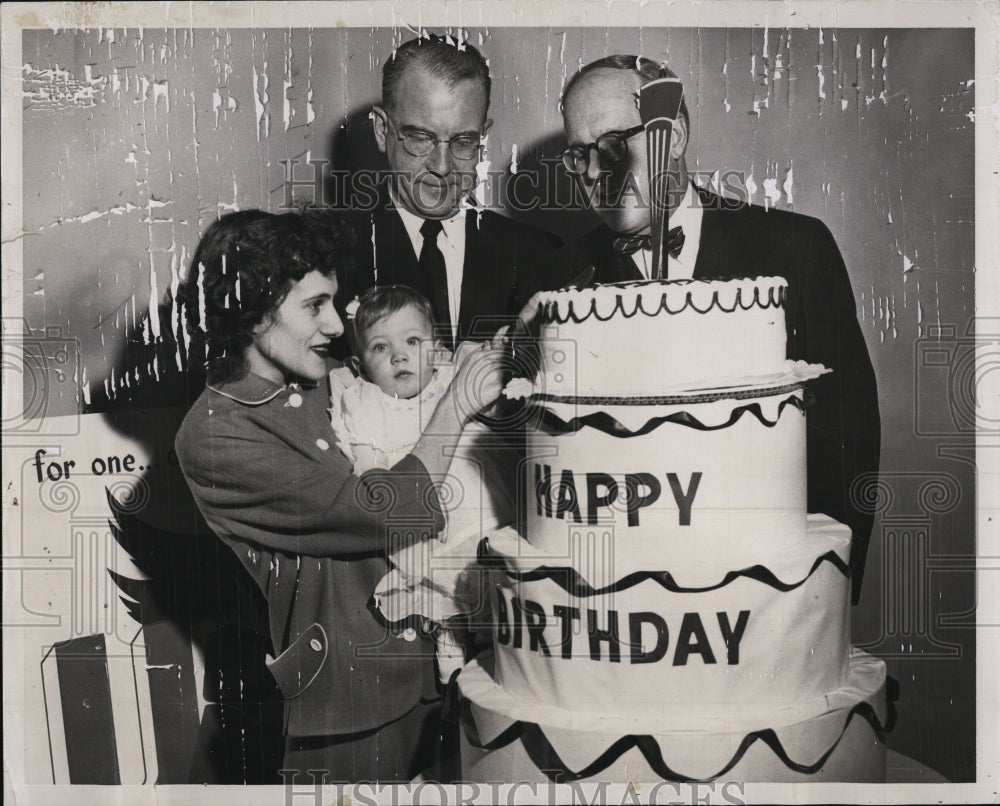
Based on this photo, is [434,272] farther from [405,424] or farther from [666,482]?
[666,482]

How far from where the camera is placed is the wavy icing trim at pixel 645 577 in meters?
1.38

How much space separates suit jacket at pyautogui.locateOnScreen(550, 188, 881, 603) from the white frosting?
0.35 ft

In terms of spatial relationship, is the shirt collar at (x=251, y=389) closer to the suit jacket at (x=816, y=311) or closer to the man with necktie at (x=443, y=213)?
the man with necktie at (x=443, y=213)

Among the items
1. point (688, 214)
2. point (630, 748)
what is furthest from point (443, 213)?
point (630, 748)

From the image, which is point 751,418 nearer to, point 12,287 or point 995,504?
point 995,504

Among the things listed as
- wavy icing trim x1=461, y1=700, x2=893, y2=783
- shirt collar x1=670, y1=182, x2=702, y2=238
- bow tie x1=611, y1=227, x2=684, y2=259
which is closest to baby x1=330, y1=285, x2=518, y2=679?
wavy icing trim x1=461, y1=700, x2=893, y2=783

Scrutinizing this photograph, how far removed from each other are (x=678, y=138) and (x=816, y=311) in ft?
1.26

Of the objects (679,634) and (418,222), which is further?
(418,222)

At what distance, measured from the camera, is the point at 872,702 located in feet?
4.84

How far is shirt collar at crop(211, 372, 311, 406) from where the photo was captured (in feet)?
4.98

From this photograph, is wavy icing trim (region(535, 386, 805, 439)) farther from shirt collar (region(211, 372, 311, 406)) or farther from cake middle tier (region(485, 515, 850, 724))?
shirt collar (region(211, 372, 311, 406))

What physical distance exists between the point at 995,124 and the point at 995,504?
0.67 m

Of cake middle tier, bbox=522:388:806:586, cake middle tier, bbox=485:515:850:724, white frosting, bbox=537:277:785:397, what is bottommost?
cake middle tier, bbox=485:515:850:724

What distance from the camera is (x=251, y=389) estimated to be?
4.99ft
